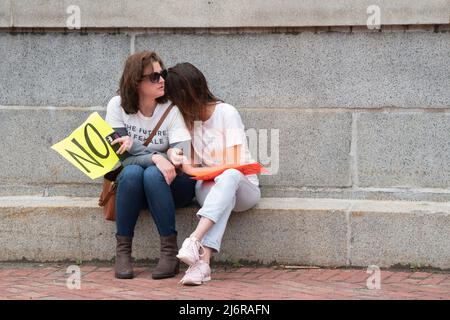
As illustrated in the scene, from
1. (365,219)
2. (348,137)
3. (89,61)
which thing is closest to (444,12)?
(348,137)

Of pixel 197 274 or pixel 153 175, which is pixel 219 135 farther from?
pixel 197 274

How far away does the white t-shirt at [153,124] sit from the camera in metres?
5.86

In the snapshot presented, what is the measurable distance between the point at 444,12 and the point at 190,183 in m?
2.00

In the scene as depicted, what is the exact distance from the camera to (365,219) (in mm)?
5895

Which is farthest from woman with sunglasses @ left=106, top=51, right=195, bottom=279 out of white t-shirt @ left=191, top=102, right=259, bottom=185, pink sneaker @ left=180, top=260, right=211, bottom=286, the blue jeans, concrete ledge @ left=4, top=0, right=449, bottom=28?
concrete ledge @ left=4, top=0, right=449, bottom=28

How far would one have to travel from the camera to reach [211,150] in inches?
232

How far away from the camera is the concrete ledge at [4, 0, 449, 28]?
6.09m

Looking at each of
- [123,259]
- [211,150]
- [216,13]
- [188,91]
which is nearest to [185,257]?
[123,259]

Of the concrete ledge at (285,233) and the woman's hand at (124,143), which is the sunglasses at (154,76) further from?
the concrete ledge at (285,233)

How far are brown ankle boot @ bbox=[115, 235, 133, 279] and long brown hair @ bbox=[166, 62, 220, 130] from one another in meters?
0.83

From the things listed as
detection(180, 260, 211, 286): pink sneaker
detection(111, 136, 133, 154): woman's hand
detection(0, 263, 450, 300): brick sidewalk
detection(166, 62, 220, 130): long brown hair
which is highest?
detection(166, 62, 220, 130): long brown hair

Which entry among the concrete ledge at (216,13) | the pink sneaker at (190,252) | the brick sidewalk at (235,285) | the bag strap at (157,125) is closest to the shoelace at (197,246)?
the pink sneaker at (190,252)

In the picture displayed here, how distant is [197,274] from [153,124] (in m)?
1.04

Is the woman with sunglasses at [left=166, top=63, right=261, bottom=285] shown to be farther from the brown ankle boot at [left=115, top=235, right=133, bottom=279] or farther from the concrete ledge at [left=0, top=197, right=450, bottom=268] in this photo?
the brown ankle boot at [left=115, top=235, right=133, bottom=279]
